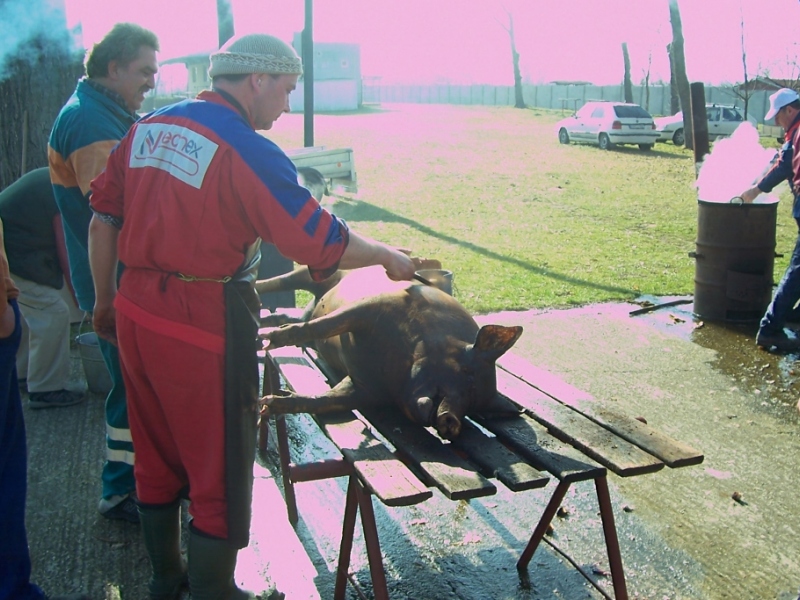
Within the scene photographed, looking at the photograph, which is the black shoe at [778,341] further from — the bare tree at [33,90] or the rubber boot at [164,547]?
the bare tree at [33,90]

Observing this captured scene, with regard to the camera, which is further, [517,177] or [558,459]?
[517,177]

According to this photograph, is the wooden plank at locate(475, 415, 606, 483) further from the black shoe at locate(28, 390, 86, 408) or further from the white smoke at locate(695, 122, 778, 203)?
the white smoke at locate(695, 122, 778, 203)

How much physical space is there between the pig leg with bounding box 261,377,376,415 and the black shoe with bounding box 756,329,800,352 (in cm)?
442

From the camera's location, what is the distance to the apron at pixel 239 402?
268cm

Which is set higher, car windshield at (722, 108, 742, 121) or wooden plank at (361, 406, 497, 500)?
car windshield at (722, 108, 742, 121)

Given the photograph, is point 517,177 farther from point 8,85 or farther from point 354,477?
point 354,477

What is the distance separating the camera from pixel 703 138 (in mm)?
8453

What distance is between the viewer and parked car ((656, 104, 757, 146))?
26473mm

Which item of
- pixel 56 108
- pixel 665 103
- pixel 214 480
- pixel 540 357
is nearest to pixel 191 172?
pixel 214 480

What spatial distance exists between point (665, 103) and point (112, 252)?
4911 centimetres

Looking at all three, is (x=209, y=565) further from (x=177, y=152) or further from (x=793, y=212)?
(x=793, y=212)

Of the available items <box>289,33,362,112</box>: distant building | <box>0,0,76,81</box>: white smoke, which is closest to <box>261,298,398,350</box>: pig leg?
<box>0,0,76,81</box>: white smoke

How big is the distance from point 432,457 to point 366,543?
40 centimetres

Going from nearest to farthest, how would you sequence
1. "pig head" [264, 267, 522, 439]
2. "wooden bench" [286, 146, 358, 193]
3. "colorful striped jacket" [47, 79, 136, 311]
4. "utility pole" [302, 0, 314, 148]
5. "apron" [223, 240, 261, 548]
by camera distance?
"apron" [223, 240, 261, 548], "pig head" [264, 267, 522, 439], "colorful striped jacket" [47, 79, 136, 311], "utility pole" [302, 0, 314, 148], "wooden bench" [286, 146, 358, 193]
